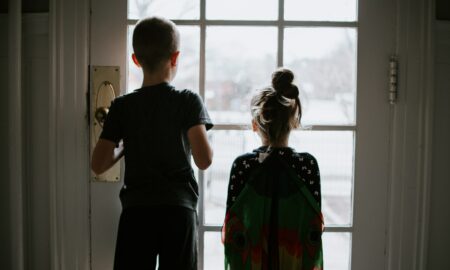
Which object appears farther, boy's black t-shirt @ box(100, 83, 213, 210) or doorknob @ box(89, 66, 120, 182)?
doorknob @ box(89, 66, 120, 182)

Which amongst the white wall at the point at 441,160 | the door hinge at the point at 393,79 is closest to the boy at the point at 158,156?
the door hinge at the point at 393,79

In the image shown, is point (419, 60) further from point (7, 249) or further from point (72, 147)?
point (7, 249)

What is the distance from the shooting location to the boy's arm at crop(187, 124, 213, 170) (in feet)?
3.94

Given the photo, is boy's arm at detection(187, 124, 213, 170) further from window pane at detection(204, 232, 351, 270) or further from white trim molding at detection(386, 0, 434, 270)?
white trim molding at detection(386, 0, 434, 270)

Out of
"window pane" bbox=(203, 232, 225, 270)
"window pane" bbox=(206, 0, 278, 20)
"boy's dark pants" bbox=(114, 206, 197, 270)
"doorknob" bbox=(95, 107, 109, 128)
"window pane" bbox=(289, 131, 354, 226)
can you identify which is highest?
"window pane" bbox=(206, 0, 278, 20)

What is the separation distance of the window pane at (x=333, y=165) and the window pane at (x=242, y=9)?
0.43 metres

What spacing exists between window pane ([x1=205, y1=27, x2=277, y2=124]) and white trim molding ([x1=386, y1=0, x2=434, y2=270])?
459mm

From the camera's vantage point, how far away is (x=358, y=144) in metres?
1.51

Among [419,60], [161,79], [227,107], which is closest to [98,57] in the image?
[161,79]

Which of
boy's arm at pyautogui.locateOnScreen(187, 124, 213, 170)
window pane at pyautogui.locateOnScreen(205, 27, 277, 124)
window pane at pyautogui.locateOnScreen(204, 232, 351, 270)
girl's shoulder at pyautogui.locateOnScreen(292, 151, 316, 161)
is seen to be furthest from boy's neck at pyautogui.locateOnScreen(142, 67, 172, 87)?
window pane at pyautogui.locateOnScreen(204, 232, 351, 270)

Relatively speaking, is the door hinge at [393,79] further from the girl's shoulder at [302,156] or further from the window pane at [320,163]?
the girl's shoulder at [302,156]

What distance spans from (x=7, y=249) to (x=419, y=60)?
1604mm

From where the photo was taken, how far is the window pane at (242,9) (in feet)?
4.91

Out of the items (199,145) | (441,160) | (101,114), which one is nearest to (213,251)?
(199,145)
